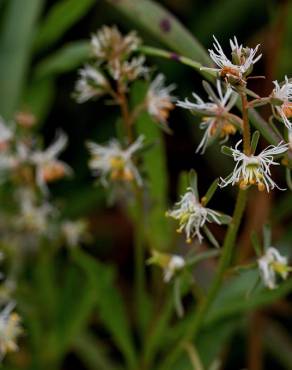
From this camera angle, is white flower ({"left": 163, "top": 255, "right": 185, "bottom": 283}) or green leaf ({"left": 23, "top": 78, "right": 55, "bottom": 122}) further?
green leaf ({"left": 23, "top": 78, "right": 55, "bottom": 122})

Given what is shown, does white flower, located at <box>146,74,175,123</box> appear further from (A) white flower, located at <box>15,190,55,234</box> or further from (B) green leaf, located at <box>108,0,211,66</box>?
(A) white flower, located at <box>15,190,55,234</box>

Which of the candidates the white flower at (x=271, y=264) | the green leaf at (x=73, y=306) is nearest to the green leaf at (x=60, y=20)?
the green leaf at (x=73, y=306)

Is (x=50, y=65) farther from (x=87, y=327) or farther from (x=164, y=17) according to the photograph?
(x=87, y=327)

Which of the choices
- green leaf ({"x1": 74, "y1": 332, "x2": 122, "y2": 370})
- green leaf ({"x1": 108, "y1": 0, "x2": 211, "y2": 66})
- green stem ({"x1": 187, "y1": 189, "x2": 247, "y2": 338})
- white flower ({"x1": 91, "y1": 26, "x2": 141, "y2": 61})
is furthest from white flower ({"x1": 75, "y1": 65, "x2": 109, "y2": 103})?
green leaf ({"x1": 74, "y1": 332, "x2": 122, "y2": 370})

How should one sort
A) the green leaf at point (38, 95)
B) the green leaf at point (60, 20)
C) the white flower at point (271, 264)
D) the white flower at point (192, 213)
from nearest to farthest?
the white flower at point (192, 213) < the white flower at point (271, 264) < the green leaf at point (60, 20) < the green leaf at point (38, 95)

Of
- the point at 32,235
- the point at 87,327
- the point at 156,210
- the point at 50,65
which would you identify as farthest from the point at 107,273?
the point at 50,65

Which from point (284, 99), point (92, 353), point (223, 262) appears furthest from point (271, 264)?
point (92, 353)

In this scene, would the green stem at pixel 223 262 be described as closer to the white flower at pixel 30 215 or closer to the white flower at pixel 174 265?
the white flower at pixel 174 265
